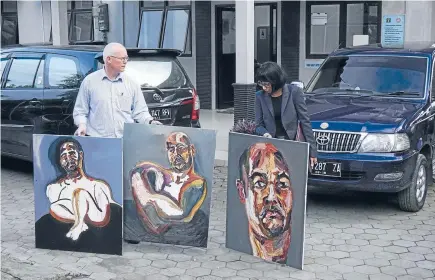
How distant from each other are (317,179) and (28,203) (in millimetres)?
3577

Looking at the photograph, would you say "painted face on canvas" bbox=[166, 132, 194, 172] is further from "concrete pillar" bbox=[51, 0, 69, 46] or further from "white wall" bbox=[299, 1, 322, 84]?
"concrete pillar" bbox=[51, 0, 69, 46]

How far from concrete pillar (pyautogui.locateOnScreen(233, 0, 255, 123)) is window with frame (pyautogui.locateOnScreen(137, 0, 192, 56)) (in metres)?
4.48

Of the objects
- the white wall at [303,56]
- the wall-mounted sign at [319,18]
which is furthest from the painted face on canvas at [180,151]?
the wall-mounted sign at [319,18]

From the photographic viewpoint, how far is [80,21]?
17.5 m

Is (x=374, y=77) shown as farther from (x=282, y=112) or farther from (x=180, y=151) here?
(x=180, y=151)

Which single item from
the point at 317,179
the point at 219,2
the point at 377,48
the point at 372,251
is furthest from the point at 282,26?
the point at 372,251

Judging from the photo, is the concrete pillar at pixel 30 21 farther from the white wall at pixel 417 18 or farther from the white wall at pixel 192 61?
the white wall at pixel 417 18

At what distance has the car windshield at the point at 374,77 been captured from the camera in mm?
7543

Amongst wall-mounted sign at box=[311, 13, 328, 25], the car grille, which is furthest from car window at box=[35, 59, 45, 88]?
wall-mounted sign at box=[311, 13, 328, 25]

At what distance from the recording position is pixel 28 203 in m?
7.61

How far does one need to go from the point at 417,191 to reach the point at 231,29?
9011 mm

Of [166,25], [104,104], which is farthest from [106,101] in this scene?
[166,25]

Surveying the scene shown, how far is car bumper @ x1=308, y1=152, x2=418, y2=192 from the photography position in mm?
6434

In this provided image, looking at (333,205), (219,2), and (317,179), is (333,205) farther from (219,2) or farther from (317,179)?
(219,2)
